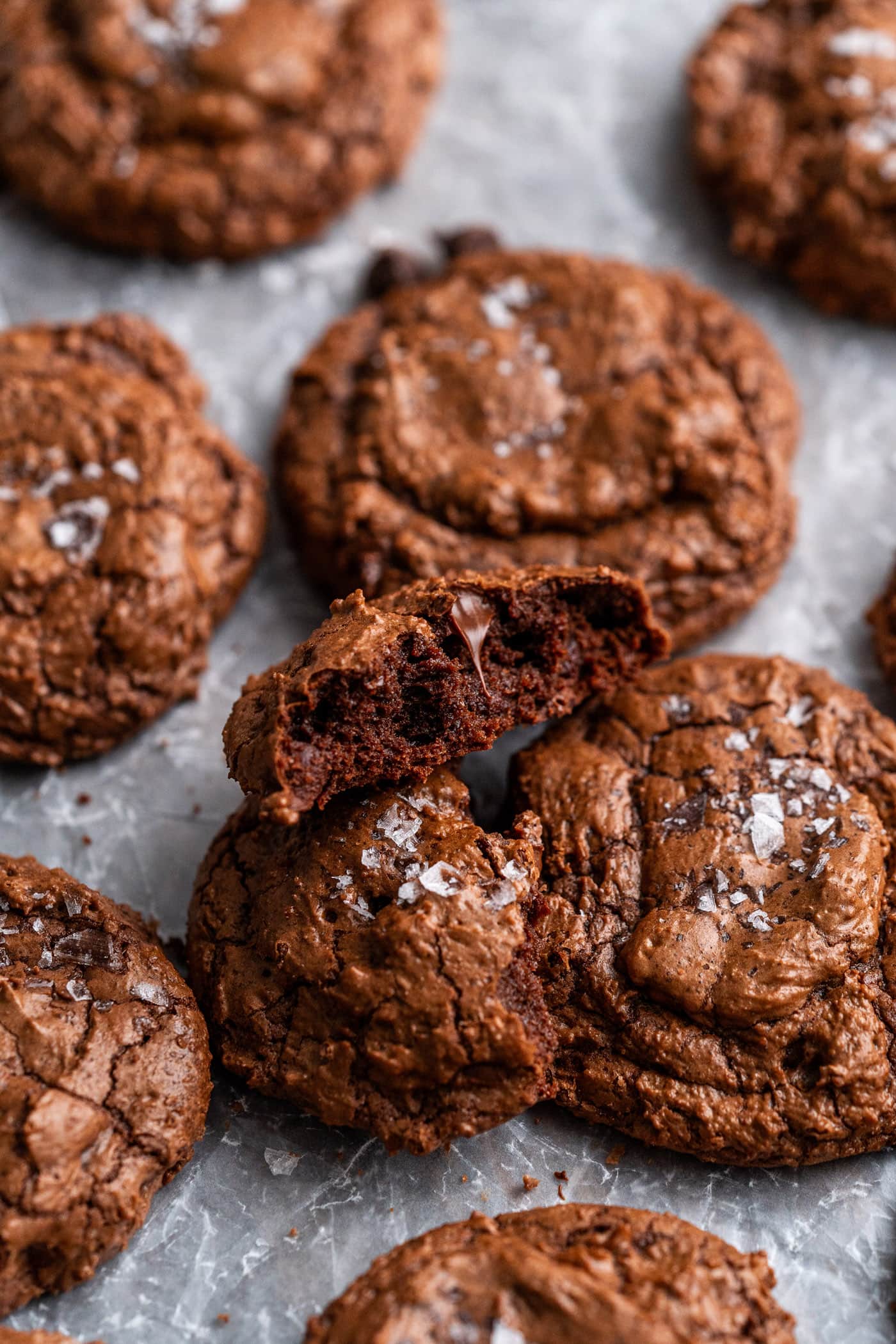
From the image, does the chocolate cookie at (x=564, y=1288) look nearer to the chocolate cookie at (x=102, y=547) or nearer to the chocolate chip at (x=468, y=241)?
the chocolate cookie at (x=102, y=547)

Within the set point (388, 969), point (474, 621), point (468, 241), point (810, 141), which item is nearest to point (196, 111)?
point (468, 241)

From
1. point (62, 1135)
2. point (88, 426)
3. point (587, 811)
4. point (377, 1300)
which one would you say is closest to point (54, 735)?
point (88, 426)

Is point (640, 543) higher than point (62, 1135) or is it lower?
higher

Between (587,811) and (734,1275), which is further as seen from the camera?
(587,811)

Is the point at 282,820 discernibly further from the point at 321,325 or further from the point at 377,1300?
the point at 321,325

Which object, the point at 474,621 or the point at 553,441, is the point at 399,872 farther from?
the point at 553,441

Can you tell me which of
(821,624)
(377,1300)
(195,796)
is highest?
(821,624)
